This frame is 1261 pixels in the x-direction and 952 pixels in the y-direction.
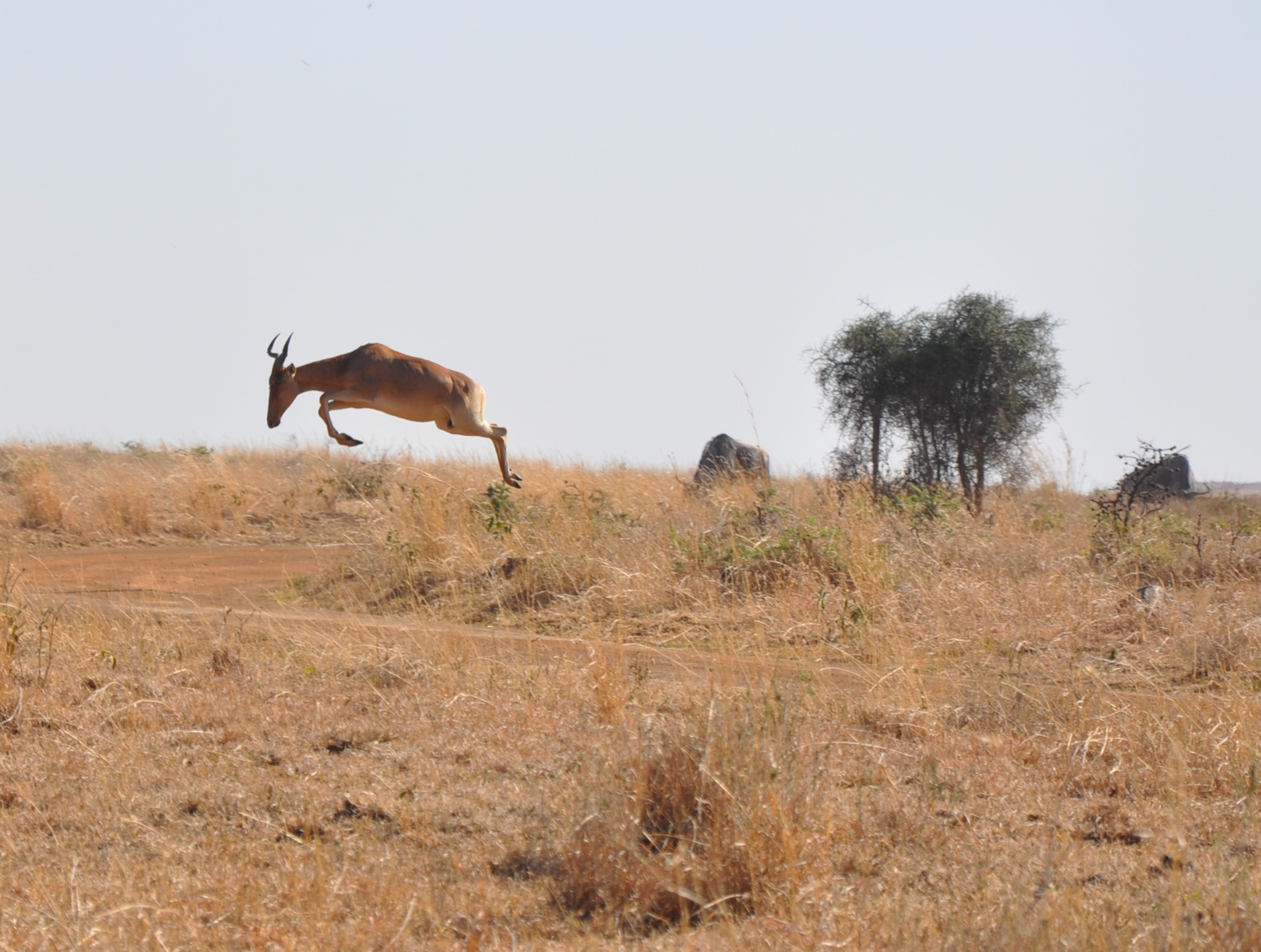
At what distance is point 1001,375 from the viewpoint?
68.1 feet

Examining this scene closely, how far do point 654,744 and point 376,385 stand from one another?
8928 millimetres

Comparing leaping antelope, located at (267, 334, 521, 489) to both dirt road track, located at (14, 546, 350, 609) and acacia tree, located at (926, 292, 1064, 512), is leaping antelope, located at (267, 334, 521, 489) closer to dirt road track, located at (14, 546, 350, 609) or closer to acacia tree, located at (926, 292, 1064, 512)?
dirt road track, located at (14, 546, 350, 609)

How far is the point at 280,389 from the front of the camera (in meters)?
13.6

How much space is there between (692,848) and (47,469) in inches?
633

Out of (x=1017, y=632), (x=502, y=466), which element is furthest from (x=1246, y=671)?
(x=502, y=466)

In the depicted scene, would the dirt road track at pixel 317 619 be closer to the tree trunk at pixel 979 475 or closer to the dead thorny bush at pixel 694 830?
the dead thorny bush at pixel 694 830

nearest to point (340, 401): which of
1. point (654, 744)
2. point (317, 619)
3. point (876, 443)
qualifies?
point (317, 619)

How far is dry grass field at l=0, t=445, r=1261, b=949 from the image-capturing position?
4.33 meters

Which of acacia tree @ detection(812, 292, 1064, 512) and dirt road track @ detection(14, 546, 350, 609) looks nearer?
dirt road track @ detection(14, 546, 350, 609)

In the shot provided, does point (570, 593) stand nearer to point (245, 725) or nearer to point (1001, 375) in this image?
point (245, 725)

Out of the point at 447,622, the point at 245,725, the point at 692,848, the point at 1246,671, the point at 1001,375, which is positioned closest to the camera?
the point at 692,848

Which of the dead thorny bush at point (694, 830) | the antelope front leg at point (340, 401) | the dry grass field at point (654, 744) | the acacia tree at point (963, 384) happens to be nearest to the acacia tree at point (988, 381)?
the acacia tree at point (963, 384)

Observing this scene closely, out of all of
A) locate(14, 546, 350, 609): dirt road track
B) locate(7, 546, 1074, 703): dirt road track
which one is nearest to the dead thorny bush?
locate(7, 546, 1074, 703): dirt road track

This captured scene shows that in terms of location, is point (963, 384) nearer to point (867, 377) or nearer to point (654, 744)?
point (867, 377)
